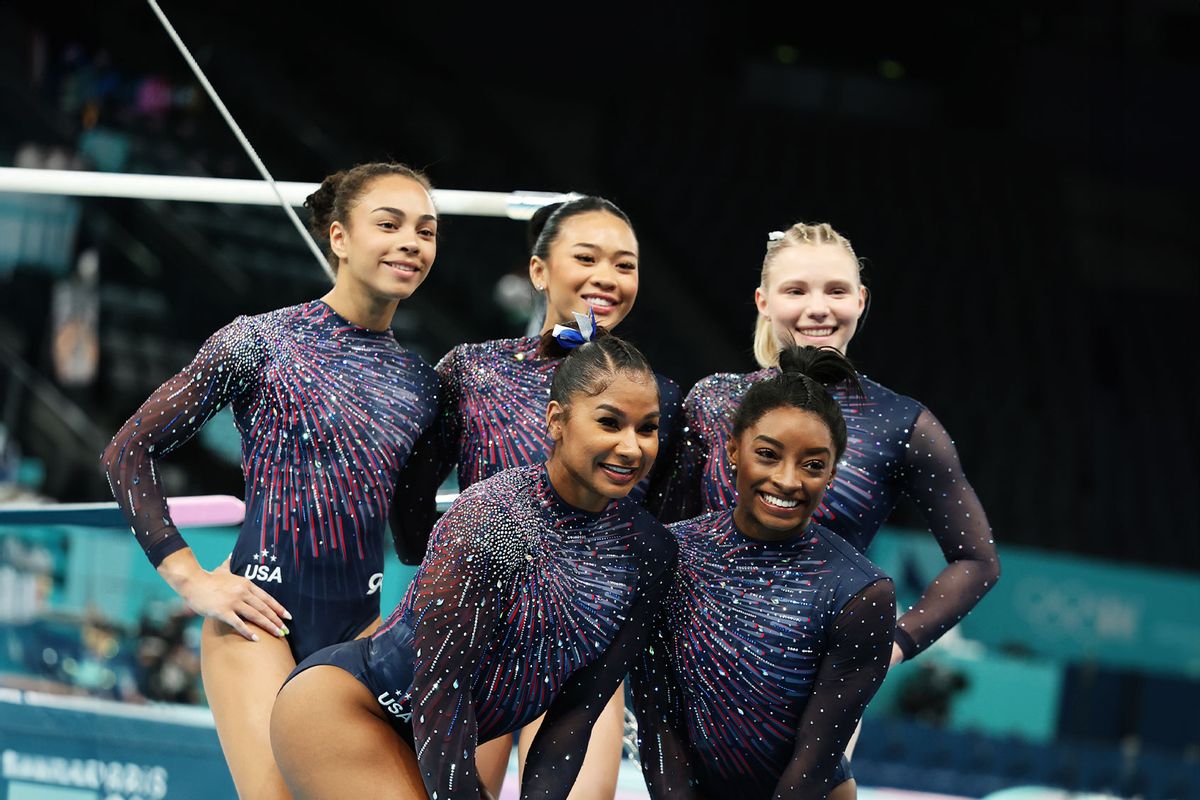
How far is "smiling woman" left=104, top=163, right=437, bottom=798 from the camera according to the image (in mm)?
2256

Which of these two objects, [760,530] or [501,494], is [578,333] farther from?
[760,530]

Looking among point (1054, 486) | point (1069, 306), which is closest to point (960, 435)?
point (1054, 486)

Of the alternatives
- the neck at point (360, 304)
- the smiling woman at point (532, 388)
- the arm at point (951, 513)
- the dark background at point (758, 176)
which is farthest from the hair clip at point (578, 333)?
the dark background at point (758, 176)

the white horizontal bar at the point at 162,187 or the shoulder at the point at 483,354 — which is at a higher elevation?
the white horizontal bar at the point at 162,187

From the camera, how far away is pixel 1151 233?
1345 centimetres

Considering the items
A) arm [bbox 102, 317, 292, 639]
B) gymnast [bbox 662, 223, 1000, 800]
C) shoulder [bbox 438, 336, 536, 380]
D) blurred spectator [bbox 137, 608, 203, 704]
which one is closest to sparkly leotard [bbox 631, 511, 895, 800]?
gymnast [bbox 662, 223, 1000, 800]

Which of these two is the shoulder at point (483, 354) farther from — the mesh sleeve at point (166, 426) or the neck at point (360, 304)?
the mesh sleeve at point (166, 426)

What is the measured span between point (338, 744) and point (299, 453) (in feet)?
1.79

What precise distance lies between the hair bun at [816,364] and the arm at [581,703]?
1.23 feet

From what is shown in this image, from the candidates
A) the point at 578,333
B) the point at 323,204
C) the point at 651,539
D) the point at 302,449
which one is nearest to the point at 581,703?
the point at 651,539

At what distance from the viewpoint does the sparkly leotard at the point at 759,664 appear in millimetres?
1968

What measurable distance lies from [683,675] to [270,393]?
0.85m

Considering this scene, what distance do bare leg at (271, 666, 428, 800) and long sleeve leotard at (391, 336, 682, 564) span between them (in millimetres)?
497

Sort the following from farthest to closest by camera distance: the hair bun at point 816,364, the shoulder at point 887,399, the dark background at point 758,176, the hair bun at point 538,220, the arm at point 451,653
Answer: the dark background at point 758,176 → the hair bun at point 538,220 → the shoulder at point 887,399 → the hair bun at point 816,364 → the arm at point 451,653
